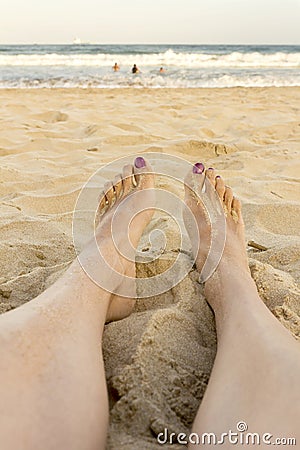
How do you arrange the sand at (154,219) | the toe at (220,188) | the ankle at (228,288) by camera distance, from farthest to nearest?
1. the toe at (220,188)
2. the ankle at (228,288)
3. the sand at (154,219)

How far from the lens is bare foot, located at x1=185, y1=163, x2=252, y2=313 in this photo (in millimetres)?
1544

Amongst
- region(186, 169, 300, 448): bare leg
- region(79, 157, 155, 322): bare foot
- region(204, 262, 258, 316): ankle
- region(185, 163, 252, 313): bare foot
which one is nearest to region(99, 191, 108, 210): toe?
region(79, 157, 155, 322): bare foot

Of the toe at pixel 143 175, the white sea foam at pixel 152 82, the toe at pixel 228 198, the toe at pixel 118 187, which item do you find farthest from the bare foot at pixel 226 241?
the white sea foam at pixel 152 82

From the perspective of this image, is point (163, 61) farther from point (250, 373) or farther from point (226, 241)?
point (250, 373)

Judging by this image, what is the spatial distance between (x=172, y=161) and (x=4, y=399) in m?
2.37

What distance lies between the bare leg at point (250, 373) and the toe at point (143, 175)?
2.61 ft

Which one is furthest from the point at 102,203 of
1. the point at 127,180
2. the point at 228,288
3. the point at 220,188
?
the point at 228,288

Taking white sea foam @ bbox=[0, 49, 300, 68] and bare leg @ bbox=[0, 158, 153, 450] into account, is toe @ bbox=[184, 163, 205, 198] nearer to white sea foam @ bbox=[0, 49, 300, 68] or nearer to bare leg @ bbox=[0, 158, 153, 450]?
bare leg @ bbox=[0, 158, 153, 450]

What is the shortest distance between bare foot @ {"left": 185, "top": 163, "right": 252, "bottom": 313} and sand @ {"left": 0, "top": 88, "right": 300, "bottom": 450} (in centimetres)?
6

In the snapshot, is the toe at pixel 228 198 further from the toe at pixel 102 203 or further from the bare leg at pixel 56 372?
the bare leg at pixel 56 372

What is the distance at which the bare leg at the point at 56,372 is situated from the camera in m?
0.90

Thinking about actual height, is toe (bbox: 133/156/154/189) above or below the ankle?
above

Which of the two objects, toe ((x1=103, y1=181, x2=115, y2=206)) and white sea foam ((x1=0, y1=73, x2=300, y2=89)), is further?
white sea foam ((x1=0, y1=73, x2=300, y2=89))

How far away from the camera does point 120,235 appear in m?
1.73
